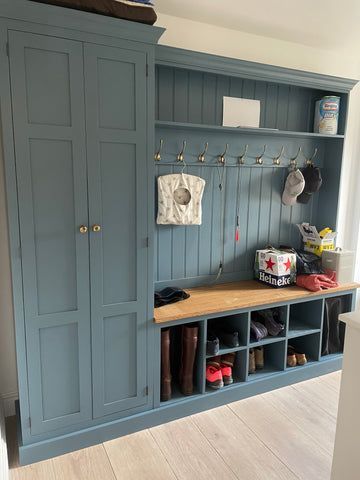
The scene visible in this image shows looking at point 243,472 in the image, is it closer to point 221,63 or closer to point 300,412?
point 300,412

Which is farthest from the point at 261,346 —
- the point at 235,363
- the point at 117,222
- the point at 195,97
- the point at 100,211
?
the point at 195,97

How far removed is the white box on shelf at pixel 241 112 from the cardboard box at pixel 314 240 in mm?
869

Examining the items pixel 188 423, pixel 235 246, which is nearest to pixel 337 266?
pixel 235 246

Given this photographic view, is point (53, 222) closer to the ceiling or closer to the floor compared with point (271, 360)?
closer to the ceiling

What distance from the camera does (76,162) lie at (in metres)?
1.73

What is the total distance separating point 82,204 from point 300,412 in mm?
1813

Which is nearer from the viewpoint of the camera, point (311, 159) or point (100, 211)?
point (100, 211)

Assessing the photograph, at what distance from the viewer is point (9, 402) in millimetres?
2176

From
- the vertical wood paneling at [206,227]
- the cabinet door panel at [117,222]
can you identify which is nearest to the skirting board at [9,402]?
the cabinet door panel at [117,222]

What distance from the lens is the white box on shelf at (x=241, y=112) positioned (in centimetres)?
246

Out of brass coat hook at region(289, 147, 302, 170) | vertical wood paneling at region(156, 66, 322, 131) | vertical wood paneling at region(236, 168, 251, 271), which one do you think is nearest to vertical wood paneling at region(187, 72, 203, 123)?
vertical wood paneling at region(156, 66, 322, 131)

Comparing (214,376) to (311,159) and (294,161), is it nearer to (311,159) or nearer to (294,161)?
(294,161)

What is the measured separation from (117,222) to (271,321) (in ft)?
4.36

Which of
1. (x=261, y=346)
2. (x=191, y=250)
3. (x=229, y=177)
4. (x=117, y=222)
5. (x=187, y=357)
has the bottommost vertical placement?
(x=261, y=346)
